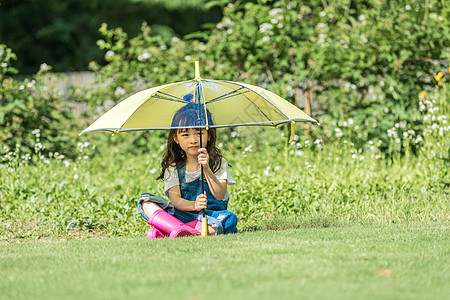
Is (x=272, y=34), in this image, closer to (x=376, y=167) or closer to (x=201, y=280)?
(x=376, y=167)

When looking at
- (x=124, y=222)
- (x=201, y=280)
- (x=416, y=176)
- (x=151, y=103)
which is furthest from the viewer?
(x=416, y=176)

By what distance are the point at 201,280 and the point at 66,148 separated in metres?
5.81

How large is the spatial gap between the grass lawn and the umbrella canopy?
829mm

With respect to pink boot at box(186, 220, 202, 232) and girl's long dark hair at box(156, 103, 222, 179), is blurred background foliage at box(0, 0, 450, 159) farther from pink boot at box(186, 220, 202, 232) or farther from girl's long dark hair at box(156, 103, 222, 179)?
pink boot at box(186, 220, 202, 232)

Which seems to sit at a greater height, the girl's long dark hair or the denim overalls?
the girl's long dark hair

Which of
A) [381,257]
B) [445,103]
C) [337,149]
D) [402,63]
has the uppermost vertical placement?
[402,63]

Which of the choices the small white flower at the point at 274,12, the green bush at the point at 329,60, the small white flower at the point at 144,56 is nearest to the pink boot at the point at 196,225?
the green bush at the point at 329,60

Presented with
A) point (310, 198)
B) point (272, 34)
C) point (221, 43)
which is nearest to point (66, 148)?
point (221, 43)

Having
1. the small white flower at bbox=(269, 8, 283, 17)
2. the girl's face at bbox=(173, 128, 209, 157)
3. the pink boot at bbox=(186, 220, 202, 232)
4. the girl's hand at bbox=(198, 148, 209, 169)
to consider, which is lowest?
the pink boot at bbox=(186, 220, 202, 232)

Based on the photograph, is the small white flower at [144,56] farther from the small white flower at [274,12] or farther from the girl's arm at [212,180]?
the girl's arm at [212,180]

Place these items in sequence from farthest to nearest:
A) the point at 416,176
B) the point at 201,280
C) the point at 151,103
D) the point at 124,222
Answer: the point at 416,176
the point at 124,222
the point at 151,103
the point at 201,280

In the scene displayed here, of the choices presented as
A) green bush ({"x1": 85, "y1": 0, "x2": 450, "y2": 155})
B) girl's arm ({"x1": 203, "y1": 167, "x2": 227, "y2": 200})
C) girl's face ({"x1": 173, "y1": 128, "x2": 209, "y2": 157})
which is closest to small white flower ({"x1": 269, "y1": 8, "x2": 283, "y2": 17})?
green bush ({"x1": 85, "y1": 0, "x2": 450, "y2": 155})

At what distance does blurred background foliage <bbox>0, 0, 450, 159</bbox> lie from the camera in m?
8.12

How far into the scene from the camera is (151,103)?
4.75m
